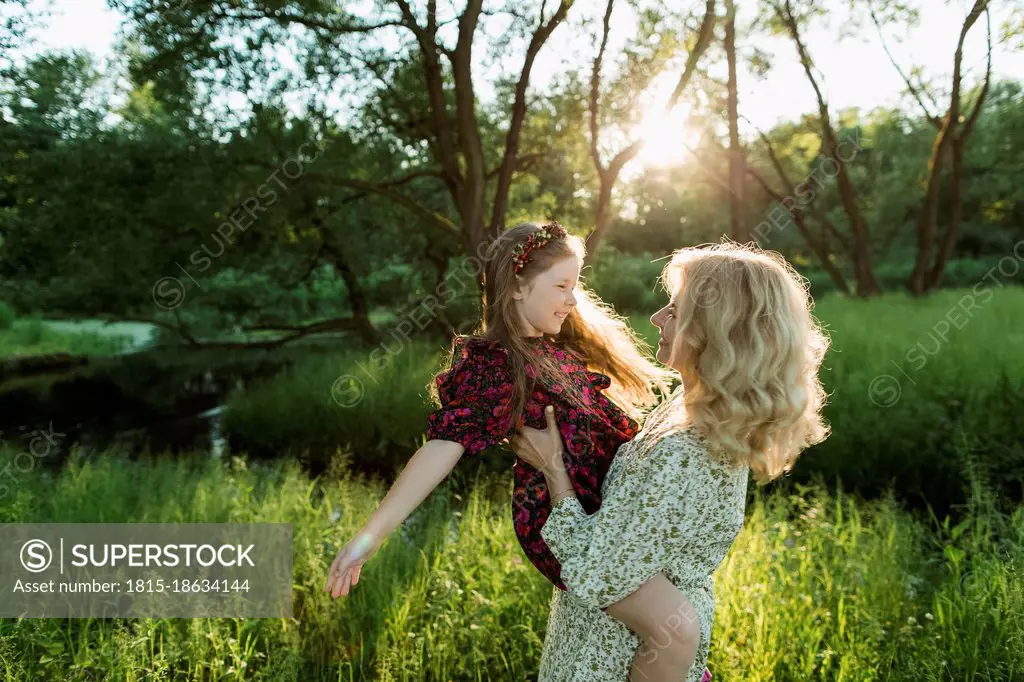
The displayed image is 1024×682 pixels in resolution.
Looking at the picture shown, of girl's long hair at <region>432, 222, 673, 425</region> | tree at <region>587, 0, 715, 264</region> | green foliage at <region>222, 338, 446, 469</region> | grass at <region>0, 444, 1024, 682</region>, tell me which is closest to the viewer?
girl's long hair at <region>432, 222, 673, 425</region>

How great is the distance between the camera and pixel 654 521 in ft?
5.78

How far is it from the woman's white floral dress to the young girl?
9cm

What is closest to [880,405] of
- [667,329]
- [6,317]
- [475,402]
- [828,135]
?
[667,329]

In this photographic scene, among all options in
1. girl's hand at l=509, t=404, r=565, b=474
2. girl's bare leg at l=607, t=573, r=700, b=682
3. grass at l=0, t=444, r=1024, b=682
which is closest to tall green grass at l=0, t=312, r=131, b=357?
grass at l=0, t=444, r=1024, b=682

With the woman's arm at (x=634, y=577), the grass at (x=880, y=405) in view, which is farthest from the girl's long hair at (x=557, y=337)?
the grass at (x=880, y=405)

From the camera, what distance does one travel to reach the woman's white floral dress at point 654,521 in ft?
5.80

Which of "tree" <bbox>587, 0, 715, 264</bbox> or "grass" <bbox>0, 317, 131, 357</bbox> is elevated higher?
"tree" <bbox>587, 0, 715, 264</bbox>

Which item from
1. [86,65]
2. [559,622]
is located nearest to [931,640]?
[559,622]

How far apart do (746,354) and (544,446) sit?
57 centimetres

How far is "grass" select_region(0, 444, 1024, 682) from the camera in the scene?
3066 mm

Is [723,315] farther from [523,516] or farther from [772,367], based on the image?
[523,516]

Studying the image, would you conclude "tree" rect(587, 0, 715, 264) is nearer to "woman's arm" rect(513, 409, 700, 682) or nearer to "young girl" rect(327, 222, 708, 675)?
"young girl" rect(327, 222, 708, 675)

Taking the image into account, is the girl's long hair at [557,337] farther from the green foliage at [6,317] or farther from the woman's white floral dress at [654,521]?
the green foliage at [6,317]

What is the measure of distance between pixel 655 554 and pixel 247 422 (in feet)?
32.0
